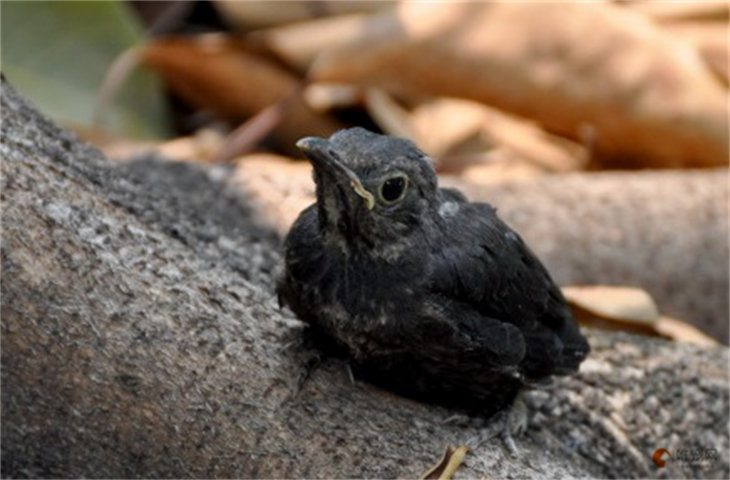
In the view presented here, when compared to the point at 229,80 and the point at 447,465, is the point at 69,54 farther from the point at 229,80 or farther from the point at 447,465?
the point at 447,465

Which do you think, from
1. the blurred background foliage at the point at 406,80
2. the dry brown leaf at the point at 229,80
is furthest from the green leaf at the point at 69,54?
the dry brown leaf at the point at 229,80

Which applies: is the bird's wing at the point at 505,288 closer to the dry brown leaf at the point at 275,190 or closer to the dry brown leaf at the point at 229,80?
the dry brown leaf at the point at 275,190

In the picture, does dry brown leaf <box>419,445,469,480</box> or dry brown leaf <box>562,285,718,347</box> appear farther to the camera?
dry brown leaf <box>562,285,718,347</box>

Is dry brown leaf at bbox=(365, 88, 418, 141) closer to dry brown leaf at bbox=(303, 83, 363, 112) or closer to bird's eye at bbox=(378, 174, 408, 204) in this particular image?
dry brown leaf at bbox=(303, 83, 363, 112)

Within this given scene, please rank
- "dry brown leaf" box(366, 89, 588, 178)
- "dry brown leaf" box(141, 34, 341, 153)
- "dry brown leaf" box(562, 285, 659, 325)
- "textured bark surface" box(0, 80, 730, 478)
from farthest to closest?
A: "dry brown leaf" box(366, 89, 588, 178)
"dry brown leaf" box(141, 34, 341, 153)
"dry brown leaf" box(562, 285, 659, 325)
"textured bark surface" box(0, 80, 730, 478)

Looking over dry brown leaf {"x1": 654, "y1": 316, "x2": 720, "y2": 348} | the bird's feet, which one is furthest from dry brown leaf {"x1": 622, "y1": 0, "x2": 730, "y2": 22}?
the bird's feet

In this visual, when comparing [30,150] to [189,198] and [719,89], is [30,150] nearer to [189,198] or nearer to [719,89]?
[189,198]

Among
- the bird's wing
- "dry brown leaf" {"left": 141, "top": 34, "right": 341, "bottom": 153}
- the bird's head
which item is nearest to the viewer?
the bird's head
